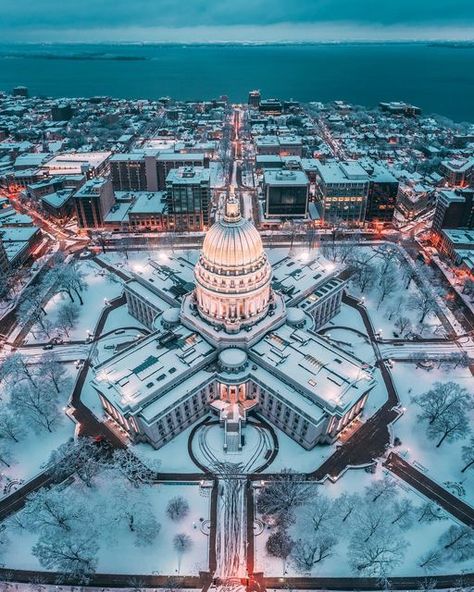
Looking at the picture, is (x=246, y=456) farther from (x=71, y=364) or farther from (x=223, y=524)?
(x=71, y=364)

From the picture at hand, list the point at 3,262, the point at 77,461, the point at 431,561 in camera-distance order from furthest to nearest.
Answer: the point at 3,262 → the point at 77,461 → the point at 431,561

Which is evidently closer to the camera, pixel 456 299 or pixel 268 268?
pixel 268 268

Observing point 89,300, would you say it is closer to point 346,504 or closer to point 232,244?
point 232,244

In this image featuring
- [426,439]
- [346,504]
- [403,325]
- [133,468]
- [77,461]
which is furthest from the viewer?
[403,325]

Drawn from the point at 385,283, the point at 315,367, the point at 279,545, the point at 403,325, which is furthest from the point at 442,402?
the point at 385,283

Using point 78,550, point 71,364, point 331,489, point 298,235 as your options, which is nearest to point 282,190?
point 298,235
